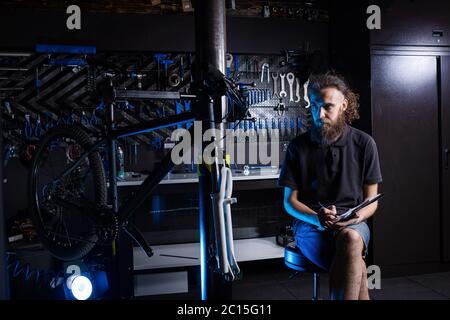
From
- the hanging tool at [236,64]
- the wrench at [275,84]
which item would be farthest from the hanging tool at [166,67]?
the wrench at [275,84]

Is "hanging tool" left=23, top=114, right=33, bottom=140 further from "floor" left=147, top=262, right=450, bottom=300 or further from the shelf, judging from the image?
"floor" left=147, top=262, right=450, bottom=300

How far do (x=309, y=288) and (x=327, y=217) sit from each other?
1.73 meters

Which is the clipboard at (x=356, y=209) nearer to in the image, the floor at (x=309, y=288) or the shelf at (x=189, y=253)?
the floor at (x=309, y=288)

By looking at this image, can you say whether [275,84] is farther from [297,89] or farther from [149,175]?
[149,175]

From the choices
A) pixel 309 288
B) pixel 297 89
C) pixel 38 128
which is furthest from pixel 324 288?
pixel 38 128

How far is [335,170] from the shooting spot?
2.18 meters

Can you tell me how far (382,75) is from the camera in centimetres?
357

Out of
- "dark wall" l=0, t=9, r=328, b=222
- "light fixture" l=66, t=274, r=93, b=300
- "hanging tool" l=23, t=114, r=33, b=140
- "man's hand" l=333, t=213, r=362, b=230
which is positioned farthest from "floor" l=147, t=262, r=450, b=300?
"dark wall" l=0, t=9, r=328, b=222

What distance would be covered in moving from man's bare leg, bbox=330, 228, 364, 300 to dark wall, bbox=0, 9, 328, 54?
9.04 feet

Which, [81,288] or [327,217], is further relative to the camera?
[81,288]

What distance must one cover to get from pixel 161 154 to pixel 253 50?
4.85 feet

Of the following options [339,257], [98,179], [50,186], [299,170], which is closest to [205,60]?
[299,170]

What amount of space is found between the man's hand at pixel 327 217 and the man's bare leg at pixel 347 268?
9 centimetres

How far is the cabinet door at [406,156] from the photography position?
3.56 metres
